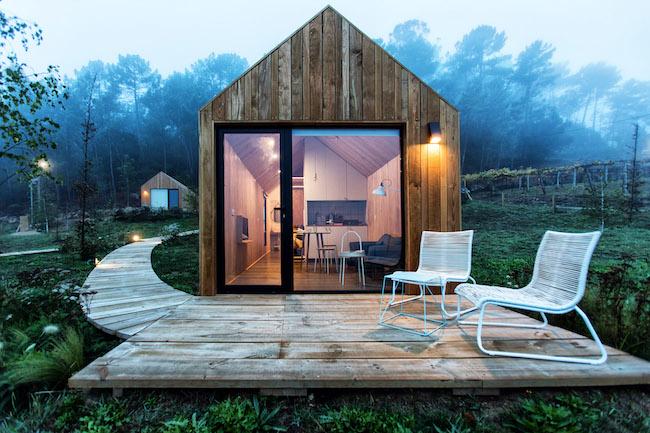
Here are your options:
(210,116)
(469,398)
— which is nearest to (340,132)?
(210,116)

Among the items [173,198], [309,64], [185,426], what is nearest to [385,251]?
[309,64]

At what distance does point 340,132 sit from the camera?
14.1 feet

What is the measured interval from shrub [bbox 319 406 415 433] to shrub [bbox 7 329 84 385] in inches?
66.9

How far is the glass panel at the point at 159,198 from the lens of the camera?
446 inches

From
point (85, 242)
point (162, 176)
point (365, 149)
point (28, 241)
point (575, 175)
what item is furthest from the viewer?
point (162, 176)

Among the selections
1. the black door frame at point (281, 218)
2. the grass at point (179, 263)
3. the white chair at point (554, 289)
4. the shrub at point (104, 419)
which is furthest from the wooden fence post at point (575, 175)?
the shrub at point (104, 419)

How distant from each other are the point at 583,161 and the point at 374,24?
20369 millimetres

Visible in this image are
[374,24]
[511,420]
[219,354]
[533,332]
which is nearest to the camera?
[511,420]

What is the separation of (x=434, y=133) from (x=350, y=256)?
77.8 inches

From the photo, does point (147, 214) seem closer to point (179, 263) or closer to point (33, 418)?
point (179, 263)

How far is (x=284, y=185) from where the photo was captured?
13.7ft

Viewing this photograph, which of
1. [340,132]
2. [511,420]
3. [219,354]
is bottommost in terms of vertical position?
[511,420]

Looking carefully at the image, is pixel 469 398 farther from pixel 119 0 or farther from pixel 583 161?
pixel 119 0

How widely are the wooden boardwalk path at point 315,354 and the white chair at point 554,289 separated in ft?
0.44
